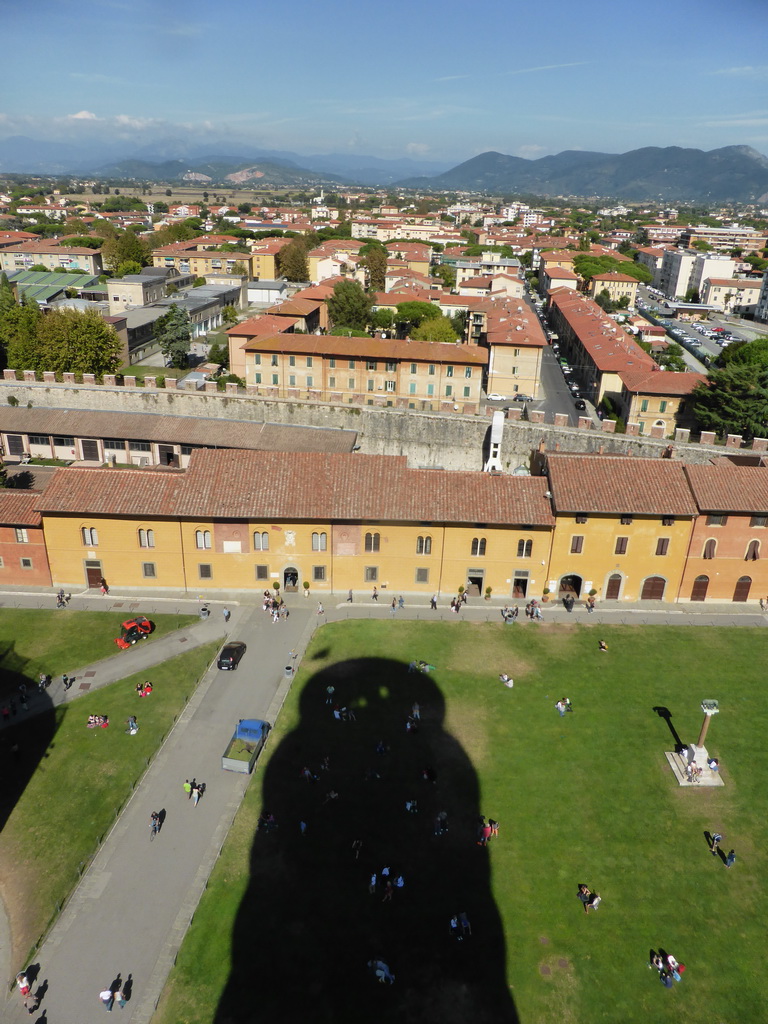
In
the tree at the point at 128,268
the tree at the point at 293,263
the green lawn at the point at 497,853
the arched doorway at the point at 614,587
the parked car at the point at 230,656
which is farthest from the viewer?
the tree at the point at 293,263

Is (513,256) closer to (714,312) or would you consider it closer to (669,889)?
(714,312)

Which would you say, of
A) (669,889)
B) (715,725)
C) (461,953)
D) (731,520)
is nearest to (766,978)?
(669,889)

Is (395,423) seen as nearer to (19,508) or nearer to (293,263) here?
(19,508)

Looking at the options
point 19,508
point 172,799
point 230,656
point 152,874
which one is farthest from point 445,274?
point 152,874

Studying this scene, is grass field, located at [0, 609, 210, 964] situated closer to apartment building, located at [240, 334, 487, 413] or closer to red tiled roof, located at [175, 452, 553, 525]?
red tiled roof, located at [175, 452, 553, 525]

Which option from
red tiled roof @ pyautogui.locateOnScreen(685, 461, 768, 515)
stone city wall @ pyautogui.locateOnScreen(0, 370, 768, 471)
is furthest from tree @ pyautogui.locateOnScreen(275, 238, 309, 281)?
red tiled roof @ pyautogui.locateOnScreen(685, 461, 768, 515)

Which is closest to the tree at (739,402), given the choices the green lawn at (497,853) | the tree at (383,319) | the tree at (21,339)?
the green lawn at (497,853)

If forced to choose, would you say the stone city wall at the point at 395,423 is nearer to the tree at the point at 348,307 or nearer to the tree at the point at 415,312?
the tree at the point at 348,307
